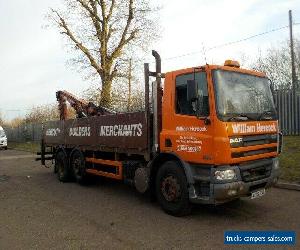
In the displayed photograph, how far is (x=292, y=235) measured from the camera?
601 centimetres

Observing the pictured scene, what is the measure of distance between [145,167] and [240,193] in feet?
7.21

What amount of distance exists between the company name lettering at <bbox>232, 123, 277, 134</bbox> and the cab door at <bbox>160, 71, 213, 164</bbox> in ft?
1.43

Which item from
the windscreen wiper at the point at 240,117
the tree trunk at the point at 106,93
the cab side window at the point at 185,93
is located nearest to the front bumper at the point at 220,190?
the windscreen wiper at the point at 240,117

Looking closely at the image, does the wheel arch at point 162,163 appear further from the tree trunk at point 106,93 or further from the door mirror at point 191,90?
the tree trunk at point 106,93

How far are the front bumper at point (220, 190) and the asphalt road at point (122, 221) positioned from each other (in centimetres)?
45

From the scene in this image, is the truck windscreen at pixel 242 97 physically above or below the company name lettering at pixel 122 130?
above

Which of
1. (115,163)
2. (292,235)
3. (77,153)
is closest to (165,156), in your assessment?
(115,163)

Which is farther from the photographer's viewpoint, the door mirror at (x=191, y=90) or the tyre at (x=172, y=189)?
the tyre at (x=172, y=189)

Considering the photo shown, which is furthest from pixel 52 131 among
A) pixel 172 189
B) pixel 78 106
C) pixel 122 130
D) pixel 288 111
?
pixel 288 111

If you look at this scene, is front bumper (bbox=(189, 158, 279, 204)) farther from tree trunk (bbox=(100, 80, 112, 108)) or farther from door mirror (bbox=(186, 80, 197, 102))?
tree trunk (bbox=(100, 80, 112, 108))

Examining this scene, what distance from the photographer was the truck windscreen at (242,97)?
6.79m

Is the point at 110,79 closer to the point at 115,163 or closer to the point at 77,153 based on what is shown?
the point at 77,153

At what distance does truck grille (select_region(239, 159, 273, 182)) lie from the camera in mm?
6905

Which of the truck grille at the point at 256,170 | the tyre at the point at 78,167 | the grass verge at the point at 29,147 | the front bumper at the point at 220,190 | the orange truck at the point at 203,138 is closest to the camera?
the front bumper at the point at 220,190
